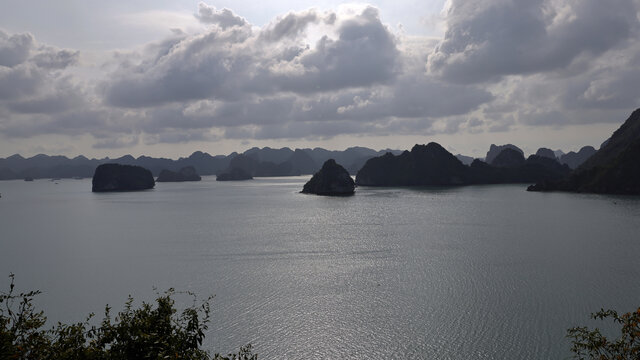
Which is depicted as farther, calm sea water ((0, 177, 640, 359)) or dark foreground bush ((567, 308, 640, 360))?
calm sea water ((0, 177, 640, 359))

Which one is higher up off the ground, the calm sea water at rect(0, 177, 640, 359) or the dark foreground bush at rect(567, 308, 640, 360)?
the dark foreground bush at rect(567, 308, 640, 360)

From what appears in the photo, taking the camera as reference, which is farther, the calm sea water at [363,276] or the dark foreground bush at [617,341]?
the calm sea water at [363,276]

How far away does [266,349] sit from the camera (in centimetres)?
4166

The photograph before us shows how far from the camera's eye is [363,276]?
230 feet

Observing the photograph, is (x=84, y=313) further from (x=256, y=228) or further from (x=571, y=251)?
(x=571, y=251)

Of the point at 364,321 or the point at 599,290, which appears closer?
the point at 364,321

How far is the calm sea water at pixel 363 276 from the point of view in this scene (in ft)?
144

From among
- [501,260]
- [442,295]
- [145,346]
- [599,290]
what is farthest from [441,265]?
[145,346]

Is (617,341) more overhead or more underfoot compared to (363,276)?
more overhead

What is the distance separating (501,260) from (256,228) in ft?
246

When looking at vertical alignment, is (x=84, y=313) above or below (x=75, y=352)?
below

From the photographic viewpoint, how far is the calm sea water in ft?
144

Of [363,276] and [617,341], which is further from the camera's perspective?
[363,276]

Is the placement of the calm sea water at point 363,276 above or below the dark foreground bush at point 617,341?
below
